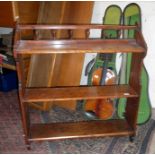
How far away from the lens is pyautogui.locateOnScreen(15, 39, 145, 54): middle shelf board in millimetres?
1678

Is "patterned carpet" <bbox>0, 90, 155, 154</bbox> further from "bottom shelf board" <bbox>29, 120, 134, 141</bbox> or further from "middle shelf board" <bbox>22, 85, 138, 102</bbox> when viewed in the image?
"middle shelf board" <bbox>22, 85, 138, 102</bbox>

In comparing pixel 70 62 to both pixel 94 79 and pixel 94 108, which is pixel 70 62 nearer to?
pixel 94 79

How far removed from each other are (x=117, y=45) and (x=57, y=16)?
2.56ft

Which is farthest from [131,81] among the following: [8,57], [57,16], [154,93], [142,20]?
[8,57]

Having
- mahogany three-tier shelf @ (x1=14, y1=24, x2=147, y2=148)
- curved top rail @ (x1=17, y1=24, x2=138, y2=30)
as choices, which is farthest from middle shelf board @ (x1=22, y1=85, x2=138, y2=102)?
curved top rail @ (x1=17, y1=24, x2=138, y2=30)

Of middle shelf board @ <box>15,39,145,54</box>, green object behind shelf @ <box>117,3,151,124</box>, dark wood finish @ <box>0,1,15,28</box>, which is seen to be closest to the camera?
middle shelf board @ <box>15,39,145,54</box>

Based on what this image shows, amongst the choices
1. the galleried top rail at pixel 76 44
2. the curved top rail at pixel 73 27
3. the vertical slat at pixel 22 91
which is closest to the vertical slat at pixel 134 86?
the galleried top rail at pixel 76 44

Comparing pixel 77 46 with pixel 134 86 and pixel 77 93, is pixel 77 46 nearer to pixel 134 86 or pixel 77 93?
pixel 77 93

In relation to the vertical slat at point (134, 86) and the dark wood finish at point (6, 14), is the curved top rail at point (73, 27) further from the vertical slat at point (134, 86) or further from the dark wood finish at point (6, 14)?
the dark wood finish at point (6, 14)

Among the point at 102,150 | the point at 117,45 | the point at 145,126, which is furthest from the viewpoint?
the point at 145,126

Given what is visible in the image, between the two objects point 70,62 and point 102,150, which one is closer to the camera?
point 102,150

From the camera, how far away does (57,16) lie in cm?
233

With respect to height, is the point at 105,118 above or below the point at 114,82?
A: below

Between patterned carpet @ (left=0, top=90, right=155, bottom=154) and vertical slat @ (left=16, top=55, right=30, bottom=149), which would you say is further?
patterned carpet @ (left=0, top=90, right=155, bottom=154)
